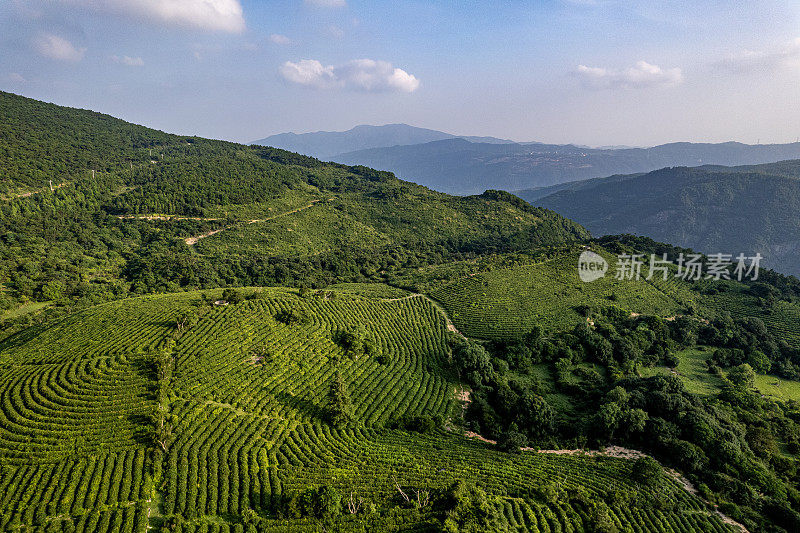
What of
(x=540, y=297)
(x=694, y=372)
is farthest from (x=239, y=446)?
(x=694, y=372)

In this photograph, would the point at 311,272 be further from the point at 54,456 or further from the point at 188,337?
the point at 54,456

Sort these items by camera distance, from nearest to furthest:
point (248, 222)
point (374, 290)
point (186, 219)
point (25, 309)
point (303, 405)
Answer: point (303, 405), point (25, 309), point (374, 290), point (186, 219), point (248, 222)

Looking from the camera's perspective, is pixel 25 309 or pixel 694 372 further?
pixel 25 309

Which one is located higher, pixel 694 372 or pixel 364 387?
pixel 364 387

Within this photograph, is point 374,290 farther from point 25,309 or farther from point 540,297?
point 25,309

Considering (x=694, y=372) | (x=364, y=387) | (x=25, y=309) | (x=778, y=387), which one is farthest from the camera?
(x=25, y=309)

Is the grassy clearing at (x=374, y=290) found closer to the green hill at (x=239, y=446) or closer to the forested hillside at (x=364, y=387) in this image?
the forested hillside at (x=364, y=387)

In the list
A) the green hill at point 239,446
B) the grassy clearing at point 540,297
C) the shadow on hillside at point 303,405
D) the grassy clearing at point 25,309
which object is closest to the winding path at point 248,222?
the grassy clearing at point 25,309

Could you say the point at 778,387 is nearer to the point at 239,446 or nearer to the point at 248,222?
the point at 239,446

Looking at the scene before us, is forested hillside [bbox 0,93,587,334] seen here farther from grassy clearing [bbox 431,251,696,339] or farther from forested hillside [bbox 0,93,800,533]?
grassy clearing [bbox 431,251,696,339]

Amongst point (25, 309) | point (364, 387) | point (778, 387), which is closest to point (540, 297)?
point (778, 387)

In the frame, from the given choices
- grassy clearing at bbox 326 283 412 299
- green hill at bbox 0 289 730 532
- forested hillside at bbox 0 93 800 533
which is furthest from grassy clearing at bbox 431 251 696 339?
green hill at bbox 0 289 730 532

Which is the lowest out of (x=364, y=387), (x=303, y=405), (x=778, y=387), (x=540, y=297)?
(x=778, y=387)

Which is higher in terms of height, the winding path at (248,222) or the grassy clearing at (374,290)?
the winding path at (248,222)
